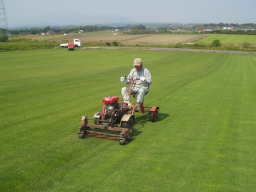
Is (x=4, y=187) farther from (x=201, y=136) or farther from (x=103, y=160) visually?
(x=201, y=136)

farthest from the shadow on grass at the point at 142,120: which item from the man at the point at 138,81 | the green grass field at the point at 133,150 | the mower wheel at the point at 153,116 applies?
the man at the point at 138,81

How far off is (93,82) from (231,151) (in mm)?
12883

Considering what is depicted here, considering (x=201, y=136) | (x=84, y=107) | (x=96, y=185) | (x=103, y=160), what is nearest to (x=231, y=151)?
(x=201, y=136)

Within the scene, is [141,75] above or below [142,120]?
above

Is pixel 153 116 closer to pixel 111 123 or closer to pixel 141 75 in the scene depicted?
pixel 141 75

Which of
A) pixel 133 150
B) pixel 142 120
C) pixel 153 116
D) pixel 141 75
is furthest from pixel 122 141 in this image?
pixel 141 75

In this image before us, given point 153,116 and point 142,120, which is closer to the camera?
point 153,116

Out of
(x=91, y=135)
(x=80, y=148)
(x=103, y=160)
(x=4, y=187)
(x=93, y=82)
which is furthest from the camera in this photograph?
(x=93, y=82)

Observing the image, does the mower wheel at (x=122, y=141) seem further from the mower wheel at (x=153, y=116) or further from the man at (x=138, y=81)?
the mower wheel at (x=153, y=116)

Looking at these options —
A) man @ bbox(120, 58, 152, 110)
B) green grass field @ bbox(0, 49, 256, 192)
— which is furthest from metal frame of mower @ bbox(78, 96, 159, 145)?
man @ bbox(120, 58, 152, 110)

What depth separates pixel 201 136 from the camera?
8.87 metres

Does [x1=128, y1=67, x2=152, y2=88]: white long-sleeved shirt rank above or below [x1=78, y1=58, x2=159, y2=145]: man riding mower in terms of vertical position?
above

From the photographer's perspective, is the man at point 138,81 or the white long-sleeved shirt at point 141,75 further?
the white long-sleeved shirt at point 141,75

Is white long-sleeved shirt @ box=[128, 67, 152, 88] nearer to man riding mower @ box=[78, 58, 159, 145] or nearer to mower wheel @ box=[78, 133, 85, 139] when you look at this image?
man riding mower @ box=[78, 58, 159, 145]
